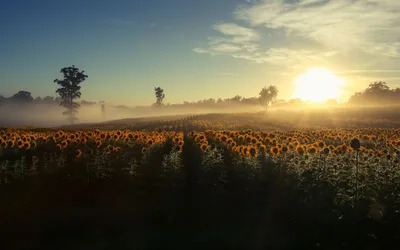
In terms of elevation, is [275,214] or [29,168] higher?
[29,168]

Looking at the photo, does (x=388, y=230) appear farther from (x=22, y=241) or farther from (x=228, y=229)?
(x=22, y=241)

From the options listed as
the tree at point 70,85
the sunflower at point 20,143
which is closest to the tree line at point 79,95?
the tree at point 70,85

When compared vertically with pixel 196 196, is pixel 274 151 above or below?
above

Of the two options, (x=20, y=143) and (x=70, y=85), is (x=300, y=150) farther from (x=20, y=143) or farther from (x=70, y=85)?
(x=70, y=85)

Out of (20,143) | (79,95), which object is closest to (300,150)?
(20,143)

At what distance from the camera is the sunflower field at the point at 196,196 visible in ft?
30.5

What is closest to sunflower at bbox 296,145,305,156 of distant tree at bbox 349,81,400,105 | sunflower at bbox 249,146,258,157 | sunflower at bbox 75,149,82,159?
sunflower at bbox 249,146,258,157

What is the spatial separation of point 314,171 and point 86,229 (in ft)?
22.2

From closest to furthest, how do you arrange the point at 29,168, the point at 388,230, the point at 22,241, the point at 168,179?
1. the point at 388,230
2. the point at 22,241
3. the point at 168,179
4. the point at 29,168

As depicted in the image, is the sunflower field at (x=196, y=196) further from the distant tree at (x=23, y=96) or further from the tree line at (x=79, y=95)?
the distant tree at (x=23, y=96)

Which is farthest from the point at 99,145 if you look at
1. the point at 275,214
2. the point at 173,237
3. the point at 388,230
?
the point at 388,230

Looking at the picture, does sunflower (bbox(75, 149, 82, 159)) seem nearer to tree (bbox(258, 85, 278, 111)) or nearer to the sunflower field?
the sunflower field

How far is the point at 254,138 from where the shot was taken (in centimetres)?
1593

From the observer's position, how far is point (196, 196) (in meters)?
11.7
